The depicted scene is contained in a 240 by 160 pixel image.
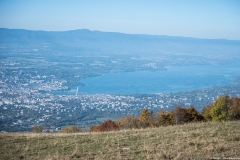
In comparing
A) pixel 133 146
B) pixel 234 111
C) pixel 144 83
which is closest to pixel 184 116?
pixel 234 111

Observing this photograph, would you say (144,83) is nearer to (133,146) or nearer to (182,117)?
(182,117)

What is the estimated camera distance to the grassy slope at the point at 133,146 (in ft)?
27.1

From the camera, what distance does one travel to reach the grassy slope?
827cm

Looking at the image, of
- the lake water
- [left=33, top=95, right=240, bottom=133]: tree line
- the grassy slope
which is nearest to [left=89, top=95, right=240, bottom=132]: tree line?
[left=33, top=95, right=240, bottom=133]: tree line

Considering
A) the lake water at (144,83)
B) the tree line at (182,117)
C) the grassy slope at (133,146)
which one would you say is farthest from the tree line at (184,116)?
the lake water at (144,83)

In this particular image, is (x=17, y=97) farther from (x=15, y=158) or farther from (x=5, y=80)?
(x=15, y=158)

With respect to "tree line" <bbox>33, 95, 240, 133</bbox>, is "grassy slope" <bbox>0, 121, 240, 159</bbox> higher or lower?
higher

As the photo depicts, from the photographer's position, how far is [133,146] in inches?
388

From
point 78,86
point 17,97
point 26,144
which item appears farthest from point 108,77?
point 26,144

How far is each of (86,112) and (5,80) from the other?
49.9 m

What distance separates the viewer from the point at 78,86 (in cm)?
10869

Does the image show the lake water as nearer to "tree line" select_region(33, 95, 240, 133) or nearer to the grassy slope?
"tree line" select_region(33, 95, 240, 133)

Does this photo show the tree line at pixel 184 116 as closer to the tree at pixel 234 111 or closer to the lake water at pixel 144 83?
the tree at pixel 234 111

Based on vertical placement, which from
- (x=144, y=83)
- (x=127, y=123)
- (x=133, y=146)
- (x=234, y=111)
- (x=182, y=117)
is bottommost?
(x=144, y=83)
